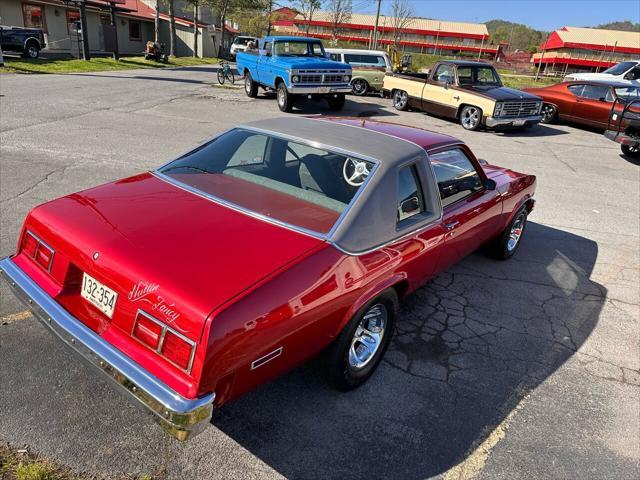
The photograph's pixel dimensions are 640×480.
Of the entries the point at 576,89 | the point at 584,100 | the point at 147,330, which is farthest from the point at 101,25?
the point at 147,330

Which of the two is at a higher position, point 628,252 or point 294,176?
point 294,176

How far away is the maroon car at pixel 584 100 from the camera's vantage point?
13.7 metres

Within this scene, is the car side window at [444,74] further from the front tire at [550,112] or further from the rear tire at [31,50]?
the rear tire at [31,50]

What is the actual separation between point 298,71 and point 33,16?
25759mm

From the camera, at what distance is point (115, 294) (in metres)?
2.26

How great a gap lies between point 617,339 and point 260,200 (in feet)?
10.7

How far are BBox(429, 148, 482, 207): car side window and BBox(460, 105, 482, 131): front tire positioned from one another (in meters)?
9.68

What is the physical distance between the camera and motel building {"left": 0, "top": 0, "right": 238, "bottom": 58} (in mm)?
28125

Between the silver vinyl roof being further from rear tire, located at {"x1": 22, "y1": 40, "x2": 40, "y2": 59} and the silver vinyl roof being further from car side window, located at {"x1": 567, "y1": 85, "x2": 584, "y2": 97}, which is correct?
rear tire, located at {"x1": 22, "y1": 40, "x2": 40, "y2": 59}

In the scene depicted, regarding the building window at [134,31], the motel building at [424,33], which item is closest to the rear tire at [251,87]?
the building window at [134,31]

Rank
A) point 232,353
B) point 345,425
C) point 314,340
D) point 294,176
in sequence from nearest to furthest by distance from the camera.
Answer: point 232,353 → point 314,340 → point 345,425 → point 294,176

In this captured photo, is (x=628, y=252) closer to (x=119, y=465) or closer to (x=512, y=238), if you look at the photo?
(x=512, y=238)

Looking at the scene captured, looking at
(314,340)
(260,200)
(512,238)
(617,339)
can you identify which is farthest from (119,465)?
(512,238)

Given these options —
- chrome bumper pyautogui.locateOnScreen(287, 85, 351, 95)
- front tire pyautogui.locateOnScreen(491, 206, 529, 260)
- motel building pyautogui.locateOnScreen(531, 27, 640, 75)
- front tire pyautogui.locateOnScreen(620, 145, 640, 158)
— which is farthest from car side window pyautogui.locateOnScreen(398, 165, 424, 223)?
motel building pyautogui.locateOnScreen(531, 27, 640, 75)
